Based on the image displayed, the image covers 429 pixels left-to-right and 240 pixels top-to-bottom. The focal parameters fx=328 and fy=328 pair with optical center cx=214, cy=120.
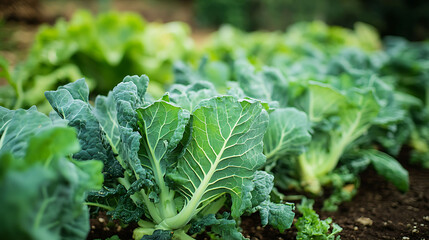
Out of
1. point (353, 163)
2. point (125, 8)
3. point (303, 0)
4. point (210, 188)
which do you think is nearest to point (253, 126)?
A: point (210, 188)

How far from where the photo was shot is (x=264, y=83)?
2.50m

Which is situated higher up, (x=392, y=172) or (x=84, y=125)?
(x=84, y=125)

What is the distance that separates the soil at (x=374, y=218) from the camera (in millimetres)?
2047

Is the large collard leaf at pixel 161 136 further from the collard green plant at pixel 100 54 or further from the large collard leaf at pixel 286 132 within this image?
the collard green plant at pixel 100 54

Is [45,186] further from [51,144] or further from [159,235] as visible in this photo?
[159,235]

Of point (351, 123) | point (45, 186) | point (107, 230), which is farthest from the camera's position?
point (351, 123)

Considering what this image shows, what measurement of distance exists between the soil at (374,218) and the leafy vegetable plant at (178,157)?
0.36 m

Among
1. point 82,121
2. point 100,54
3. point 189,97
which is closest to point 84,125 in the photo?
point 82,121

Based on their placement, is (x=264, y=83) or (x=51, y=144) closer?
(x=51, y=144)

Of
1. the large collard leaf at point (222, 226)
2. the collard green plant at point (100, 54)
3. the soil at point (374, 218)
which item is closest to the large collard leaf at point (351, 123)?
the soil at point (374, 218)

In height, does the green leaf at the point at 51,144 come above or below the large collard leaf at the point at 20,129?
above

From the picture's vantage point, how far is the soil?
205cm

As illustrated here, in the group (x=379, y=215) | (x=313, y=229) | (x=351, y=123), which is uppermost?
(x=351, y=123)

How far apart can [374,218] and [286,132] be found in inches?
36.7
